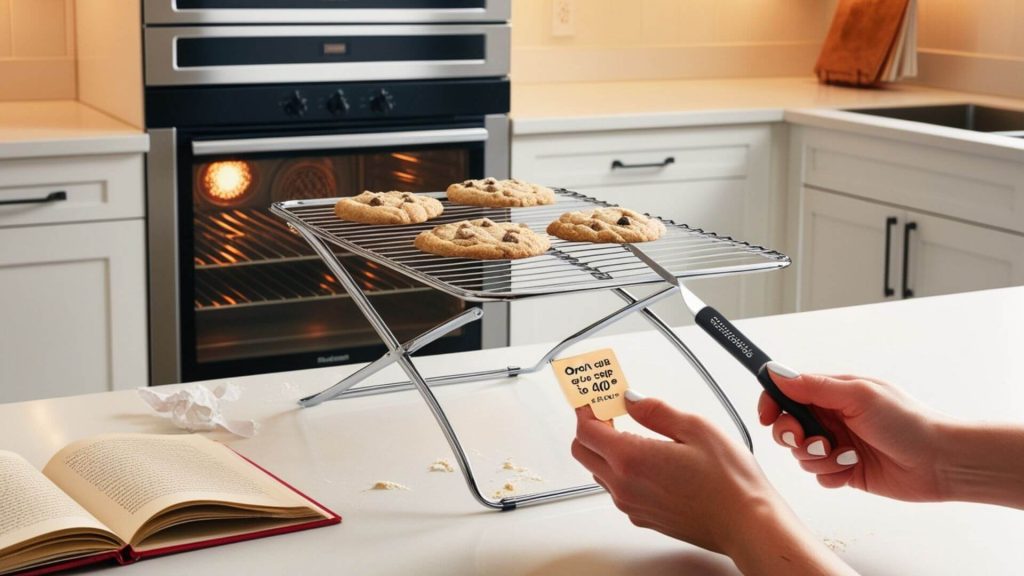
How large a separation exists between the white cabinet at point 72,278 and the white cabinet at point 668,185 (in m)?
0.89

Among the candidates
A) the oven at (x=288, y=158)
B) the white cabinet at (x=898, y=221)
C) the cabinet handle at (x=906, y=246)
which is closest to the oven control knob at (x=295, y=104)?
the oven at (x=288, y=158)

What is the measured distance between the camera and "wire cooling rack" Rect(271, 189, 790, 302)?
Answer: 41.1 inches

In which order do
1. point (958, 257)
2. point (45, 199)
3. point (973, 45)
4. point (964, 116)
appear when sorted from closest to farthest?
1. point (45, 199)
2. point (958, 257)
3. point (964, 116)
4. point (973, 45)

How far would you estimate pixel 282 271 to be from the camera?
2822 mm

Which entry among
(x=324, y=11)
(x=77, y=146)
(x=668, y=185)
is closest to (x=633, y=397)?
(x=77, y=146)

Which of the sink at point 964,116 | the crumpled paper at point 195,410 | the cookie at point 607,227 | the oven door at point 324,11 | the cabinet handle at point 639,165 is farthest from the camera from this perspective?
the sink at point 964,116

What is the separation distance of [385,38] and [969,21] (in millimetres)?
1895

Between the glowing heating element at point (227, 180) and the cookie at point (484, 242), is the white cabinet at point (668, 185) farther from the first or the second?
the cookie at point (484, 242)

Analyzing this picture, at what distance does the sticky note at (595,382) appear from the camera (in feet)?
3.21

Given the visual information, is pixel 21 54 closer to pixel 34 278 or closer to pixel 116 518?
pixel 34 278

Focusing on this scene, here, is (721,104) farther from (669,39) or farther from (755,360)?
(755,360)

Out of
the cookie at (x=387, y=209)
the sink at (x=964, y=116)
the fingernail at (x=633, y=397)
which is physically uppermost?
the sink at (x=964, y=116)

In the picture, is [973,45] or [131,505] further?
[973,45]

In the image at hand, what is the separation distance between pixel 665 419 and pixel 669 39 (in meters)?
3.01
